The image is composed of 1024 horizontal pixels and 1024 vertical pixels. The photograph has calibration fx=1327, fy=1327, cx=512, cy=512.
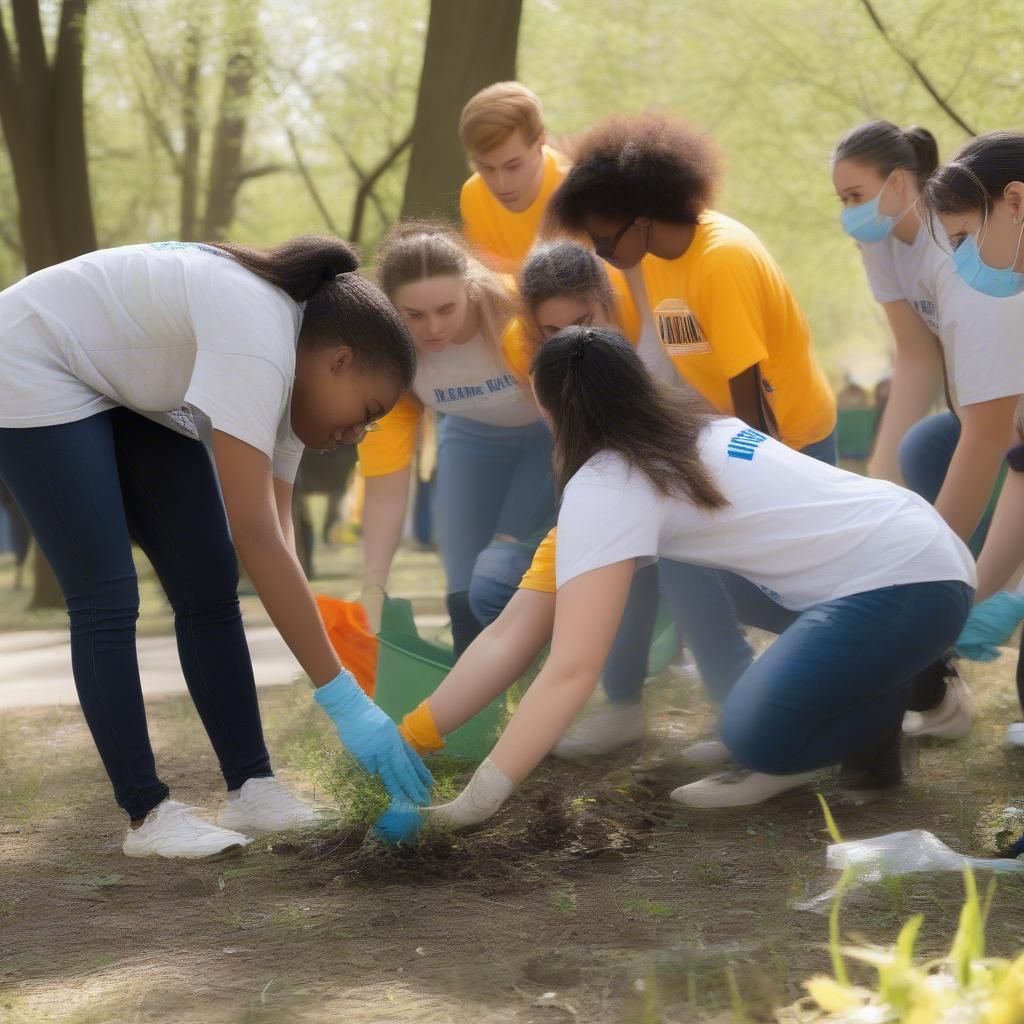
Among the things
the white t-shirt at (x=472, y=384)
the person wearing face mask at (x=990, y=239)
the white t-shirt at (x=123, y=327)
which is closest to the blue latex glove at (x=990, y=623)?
the person wearing face mask at (x=990, y=239)

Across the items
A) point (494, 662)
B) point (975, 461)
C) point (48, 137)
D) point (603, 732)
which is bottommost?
point (603, 732)

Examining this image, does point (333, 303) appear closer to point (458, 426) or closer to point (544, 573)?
point (544, 573)

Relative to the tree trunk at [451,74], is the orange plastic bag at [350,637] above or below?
below

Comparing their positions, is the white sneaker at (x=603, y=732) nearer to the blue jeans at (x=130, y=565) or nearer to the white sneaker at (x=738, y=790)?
the white sneaker at (x=738, y=790)

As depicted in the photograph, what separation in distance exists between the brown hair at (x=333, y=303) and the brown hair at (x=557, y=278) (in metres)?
0.80

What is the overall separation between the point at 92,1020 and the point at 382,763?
82 cm

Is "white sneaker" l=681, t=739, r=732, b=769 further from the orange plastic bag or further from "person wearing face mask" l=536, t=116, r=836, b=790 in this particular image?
the orange plastic bag

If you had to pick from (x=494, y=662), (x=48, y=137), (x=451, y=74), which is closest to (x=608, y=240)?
(x=494, y=662)

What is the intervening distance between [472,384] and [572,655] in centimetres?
141

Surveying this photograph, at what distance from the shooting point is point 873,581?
2.67m

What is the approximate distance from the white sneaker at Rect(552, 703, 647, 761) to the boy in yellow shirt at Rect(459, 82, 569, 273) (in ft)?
4.24

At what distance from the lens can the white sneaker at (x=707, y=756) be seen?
3.42 metres

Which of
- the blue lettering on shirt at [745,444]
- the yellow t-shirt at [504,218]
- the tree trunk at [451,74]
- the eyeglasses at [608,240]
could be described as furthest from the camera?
the tree trunk at [451,74]

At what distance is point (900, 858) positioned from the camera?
2387 millimetres
